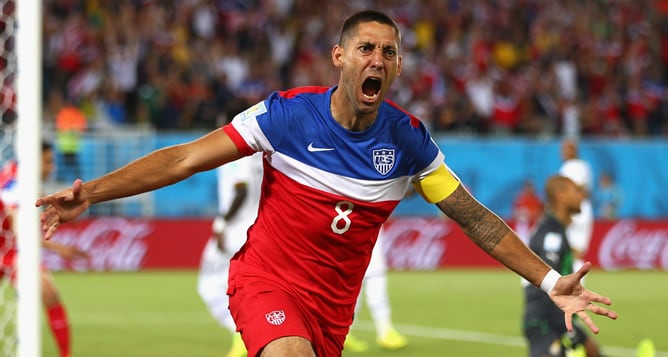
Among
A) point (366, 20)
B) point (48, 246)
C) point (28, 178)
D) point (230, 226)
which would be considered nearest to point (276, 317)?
point (366, 20)

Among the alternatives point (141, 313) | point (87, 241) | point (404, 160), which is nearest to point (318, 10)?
point (87, 241)

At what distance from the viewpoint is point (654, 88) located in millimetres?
26234

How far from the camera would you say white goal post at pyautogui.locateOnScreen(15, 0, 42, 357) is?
7082 mm

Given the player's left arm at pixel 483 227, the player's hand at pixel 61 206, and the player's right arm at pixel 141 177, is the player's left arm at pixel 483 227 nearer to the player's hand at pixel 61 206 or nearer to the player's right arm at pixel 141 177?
the player's right arm at pixel 141 177

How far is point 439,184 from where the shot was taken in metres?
5.70

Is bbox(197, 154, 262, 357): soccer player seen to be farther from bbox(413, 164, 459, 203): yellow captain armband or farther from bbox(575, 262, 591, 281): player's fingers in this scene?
bbox(575, 262, 591, 281): player's fingers

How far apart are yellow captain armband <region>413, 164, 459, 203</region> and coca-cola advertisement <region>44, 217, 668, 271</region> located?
566 inches

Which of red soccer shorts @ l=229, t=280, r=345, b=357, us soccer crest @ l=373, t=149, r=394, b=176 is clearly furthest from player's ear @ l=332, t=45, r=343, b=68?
red soccer shorts @ l=229, t=280, r=345, b=357

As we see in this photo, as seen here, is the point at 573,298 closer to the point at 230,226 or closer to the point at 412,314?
the point at 230,226

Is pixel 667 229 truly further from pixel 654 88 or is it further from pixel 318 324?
pixel 318 324

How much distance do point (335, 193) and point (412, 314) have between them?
922 centimetres

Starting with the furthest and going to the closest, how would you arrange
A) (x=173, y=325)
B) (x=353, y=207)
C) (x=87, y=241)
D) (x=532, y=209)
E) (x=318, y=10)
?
(x=318, y=10), (x=532, y=209), (x=87, y=241), (x=173, y=325), (x=353, y=207)

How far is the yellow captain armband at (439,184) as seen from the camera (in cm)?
570

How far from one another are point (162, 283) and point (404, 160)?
525 inches
